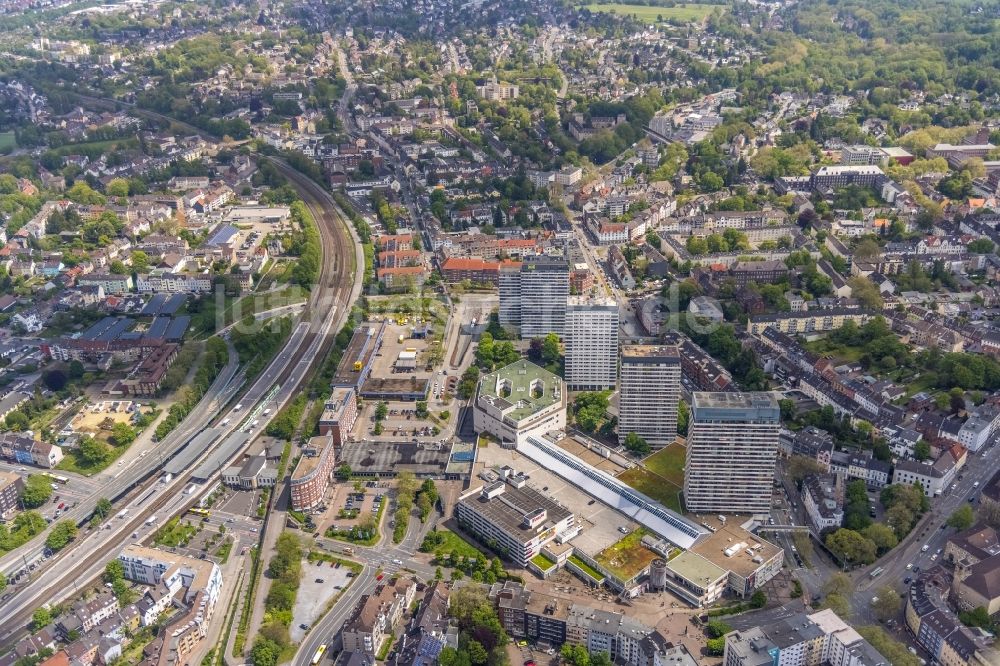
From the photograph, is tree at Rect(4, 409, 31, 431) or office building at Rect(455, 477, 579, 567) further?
tree at Rect(4, 409, 31, 431)

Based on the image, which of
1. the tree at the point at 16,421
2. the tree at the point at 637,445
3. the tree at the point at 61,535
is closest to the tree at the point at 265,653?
the tree at the point at 61,535

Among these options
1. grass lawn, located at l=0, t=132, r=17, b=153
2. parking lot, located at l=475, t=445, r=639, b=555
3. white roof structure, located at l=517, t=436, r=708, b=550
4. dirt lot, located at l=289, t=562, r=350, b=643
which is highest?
grass lawn, located at l=0, t=132, r=17, b=153

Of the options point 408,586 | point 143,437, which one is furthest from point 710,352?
point 143,437

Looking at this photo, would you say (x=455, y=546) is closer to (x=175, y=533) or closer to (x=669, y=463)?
(x=669, y=463)

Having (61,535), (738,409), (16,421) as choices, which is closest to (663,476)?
(738,409)

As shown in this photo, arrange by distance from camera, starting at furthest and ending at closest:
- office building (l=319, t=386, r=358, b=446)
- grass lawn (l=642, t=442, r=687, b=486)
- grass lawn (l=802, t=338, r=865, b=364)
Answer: grass lawn (l=802, t=338, r=865, b=364) → office building (l=319, t=386, r=358, b=446) → grass lawn (l=642, t=442, r=687, b=486)

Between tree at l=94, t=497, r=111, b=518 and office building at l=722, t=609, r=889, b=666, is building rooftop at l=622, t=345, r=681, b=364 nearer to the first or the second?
office building at l=722, t=609, r=889, b=666

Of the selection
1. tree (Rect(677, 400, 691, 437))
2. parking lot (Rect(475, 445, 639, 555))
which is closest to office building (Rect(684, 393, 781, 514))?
parking lot (Rect(475, 445, 639, 555))
